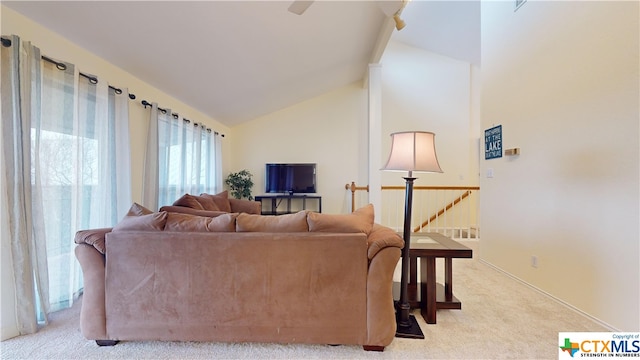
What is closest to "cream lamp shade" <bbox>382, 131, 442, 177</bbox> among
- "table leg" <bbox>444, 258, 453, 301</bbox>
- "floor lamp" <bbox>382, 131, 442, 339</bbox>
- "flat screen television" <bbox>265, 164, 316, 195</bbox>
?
"floor lamp" <bbox>382, 131, 442, 339</bbox>

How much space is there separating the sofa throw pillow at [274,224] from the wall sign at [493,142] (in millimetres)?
2687

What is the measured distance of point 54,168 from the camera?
2117 millimetres

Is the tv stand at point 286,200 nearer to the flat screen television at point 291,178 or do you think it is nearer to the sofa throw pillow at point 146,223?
the flat screen television at point 291,178

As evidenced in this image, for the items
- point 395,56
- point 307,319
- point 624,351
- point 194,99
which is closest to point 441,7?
point 395,56

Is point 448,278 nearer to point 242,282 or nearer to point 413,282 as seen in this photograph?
point 413,282

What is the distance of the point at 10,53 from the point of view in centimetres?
179

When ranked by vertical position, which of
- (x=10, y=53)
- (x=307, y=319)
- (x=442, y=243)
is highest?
(x=10, y=53)

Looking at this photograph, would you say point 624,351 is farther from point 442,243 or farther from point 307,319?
point 307,319

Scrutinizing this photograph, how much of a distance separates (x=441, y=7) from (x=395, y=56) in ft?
5.50

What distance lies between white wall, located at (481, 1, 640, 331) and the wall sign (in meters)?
0.09

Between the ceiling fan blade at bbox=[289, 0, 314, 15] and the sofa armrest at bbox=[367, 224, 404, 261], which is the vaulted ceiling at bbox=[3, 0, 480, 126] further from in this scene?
the sofa armrest at bbox=[367, 224, 404, 261]

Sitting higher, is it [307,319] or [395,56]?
[395,56]

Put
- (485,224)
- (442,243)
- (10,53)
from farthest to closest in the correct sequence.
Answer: (485,224)
(442,243)
(10,53)

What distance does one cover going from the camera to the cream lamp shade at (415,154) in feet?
6.20
